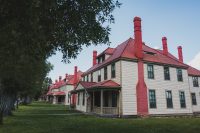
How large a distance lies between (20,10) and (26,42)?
4.66 feet

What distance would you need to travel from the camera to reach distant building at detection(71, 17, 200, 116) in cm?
2416

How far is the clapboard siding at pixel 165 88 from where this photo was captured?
2595 cm

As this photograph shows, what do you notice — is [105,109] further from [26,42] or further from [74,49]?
[26,42]

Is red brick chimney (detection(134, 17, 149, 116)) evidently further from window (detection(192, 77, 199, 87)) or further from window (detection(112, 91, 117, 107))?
window (detection(192, 77, 199, 87))

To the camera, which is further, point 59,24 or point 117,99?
point 117,99

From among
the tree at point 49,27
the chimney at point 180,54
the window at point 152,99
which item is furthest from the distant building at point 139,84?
the tree at point 49,27

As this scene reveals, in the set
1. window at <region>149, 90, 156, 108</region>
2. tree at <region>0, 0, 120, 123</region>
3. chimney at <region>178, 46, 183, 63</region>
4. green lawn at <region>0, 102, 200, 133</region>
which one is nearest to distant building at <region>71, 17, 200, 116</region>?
window at <region>149, 90, 156, 108</region>

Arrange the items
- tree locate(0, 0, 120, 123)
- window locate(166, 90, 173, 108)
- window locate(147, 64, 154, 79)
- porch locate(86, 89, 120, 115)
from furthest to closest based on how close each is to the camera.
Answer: window locate(166, 90, 173, 108), window locate(147, 64, 154, 79), porch locate(86, 89, 120, 115), tree locate(0, 0, 120, 123)

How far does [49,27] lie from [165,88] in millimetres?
21609

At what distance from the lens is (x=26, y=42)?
328 inches

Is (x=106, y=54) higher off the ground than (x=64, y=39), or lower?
higher

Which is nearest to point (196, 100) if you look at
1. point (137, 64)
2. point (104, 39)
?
point (137, 64)

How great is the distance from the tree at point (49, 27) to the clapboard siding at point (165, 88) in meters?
16.8

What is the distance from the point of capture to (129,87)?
2436cm
